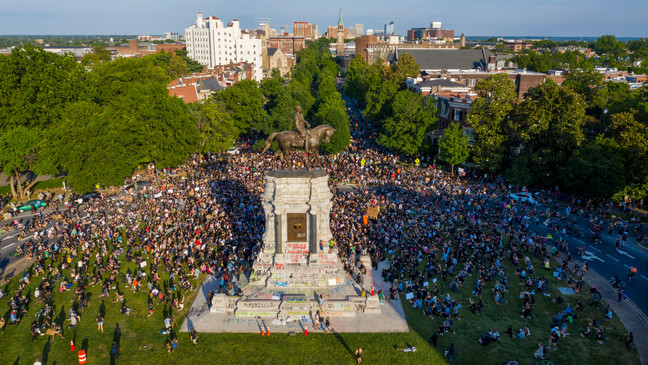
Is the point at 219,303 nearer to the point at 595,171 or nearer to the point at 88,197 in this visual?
the point at 88,197

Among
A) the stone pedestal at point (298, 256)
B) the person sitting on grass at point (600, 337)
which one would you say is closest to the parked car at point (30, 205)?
the stone pedestal at point (298, 256)

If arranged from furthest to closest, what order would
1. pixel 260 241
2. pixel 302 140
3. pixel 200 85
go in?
pixel 200 85 < pixel 260 241 < pixel 302 140

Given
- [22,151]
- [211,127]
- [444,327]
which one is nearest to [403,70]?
[211,127]

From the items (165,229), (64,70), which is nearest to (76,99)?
(64,70)

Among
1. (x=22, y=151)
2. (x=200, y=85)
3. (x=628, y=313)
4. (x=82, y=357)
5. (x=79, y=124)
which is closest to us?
(x=82, y=357)

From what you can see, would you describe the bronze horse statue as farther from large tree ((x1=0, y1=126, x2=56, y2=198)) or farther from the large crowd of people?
large tree ((x1=0, y1=126, x2=56, y2=198))

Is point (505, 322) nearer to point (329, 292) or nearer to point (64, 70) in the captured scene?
point (329, 292)

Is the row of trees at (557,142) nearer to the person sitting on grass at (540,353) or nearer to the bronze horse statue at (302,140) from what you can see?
the person sitting on grass at (540,353)
